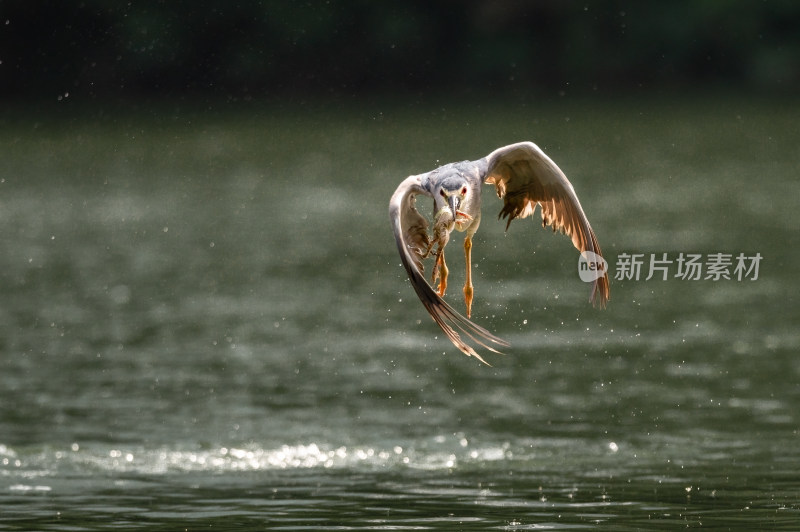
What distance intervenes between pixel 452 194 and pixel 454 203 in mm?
109

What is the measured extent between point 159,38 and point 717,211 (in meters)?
34.1

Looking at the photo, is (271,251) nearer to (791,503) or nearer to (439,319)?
(791,503)

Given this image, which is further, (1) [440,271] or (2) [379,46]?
(2) [379,46]

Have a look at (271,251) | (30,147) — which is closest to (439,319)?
(271,251)

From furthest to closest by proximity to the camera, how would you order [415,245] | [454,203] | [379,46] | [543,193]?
[379,46] < [543,193] < [415,245] < [454,203]

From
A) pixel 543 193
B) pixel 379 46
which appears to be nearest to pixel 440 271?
pixel 543 193

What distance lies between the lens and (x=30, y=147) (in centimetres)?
5150

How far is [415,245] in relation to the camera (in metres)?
12.6

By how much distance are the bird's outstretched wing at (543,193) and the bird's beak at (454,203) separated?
1.22 m

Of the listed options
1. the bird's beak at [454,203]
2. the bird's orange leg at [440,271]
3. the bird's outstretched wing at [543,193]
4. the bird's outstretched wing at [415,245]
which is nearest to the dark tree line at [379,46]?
the bird's outstretched wing at [543,193]

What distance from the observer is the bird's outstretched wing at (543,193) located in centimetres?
1377

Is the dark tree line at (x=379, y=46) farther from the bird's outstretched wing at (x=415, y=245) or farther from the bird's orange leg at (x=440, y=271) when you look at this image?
the bird's outstretched wing at (x=415, y=245)

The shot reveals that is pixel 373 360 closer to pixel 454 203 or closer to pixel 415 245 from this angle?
pixel 415 245

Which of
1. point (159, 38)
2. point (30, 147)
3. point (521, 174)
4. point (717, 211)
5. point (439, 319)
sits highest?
point (159, 38)
